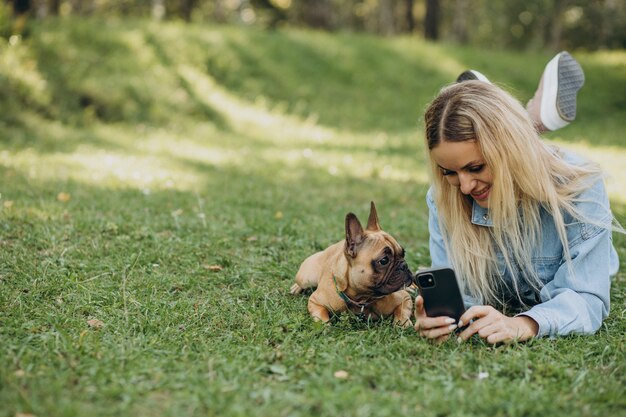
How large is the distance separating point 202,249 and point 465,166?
255cm

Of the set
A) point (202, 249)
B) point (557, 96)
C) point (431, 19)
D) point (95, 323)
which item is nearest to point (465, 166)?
point (557, 96)

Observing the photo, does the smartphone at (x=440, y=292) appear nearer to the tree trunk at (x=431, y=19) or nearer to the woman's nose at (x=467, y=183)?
the woman's nose at (x=467, y=183)

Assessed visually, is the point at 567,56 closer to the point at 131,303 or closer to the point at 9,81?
the point at 131,303

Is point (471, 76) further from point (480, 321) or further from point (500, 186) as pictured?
point (480, 321)

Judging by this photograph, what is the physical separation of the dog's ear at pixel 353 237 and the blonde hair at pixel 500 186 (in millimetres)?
608

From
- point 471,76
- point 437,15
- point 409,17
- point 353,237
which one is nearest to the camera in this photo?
point 353,237

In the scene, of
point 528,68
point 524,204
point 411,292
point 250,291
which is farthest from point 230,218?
point 528,68

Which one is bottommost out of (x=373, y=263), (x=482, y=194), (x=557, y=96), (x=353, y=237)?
(x=373, y=263)

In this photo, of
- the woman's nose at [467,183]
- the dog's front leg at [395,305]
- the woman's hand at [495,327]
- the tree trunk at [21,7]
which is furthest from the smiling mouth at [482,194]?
the tree trunk at [21,7]

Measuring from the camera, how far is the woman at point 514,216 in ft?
11.5

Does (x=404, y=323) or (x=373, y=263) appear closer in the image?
(x=373, y=263)

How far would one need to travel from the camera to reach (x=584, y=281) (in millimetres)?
3682

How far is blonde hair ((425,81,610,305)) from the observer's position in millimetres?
3504

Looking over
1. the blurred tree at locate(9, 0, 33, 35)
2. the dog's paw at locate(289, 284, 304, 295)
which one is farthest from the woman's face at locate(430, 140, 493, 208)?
the blurred tree at locate(9, 0, 33, 35)
